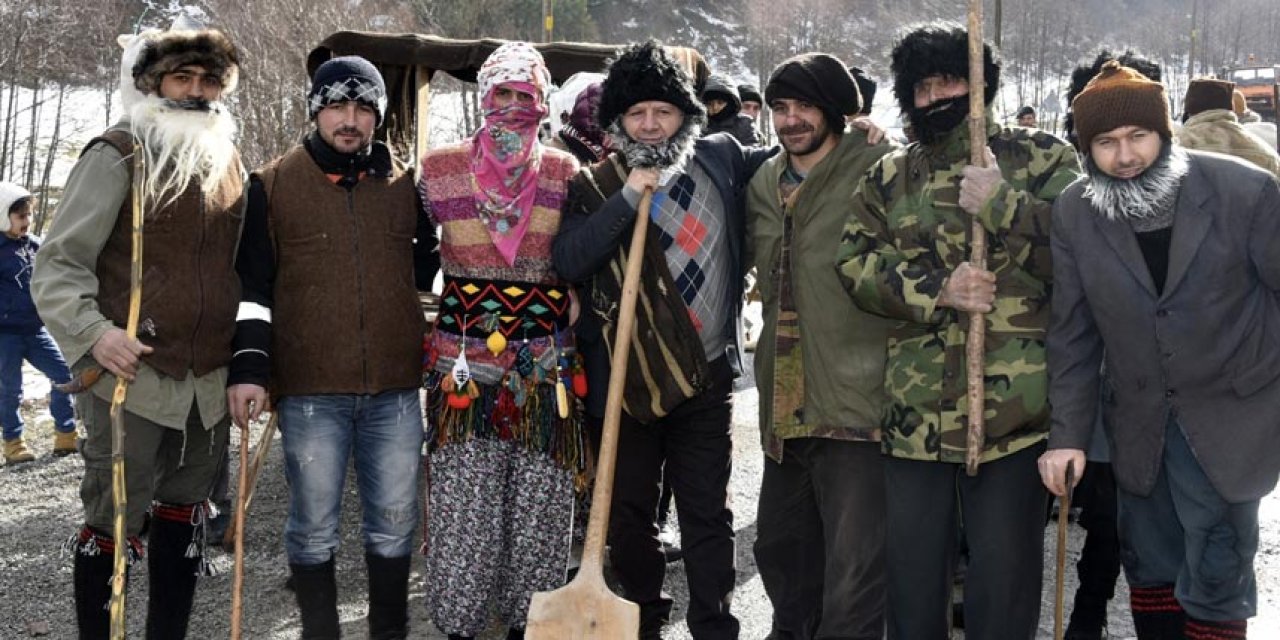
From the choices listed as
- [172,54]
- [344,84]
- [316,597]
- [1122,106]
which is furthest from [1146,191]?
[172,54]

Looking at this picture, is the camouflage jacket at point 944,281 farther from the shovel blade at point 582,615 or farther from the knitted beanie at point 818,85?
the shovel blade at point 582,615

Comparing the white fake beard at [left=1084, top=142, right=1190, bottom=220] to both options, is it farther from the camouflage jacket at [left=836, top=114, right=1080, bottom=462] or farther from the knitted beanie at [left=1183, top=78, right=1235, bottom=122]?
the knitted beanie at [left=1183, top=78, right=1235, bottom=122]

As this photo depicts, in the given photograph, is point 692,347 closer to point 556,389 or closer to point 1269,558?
point 556,389

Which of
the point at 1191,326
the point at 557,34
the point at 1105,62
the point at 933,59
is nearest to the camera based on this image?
the point at 1191,326

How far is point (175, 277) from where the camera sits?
3498 millimetres

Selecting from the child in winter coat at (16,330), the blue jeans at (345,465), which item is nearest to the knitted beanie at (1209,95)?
the blue jeans at (345,465)

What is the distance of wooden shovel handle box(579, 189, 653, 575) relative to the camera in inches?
136

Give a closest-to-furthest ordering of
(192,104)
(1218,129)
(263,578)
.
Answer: (192,104)
(263,578)
(1218,129)

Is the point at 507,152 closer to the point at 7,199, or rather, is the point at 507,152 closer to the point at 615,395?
the point at 615,395

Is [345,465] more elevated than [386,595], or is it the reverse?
[345,465]

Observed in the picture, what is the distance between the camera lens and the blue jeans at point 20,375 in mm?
7113

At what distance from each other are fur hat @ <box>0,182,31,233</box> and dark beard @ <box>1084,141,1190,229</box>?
6555 mm

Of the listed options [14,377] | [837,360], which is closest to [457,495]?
[837,360]

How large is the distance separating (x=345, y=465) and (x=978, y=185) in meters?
2.11
